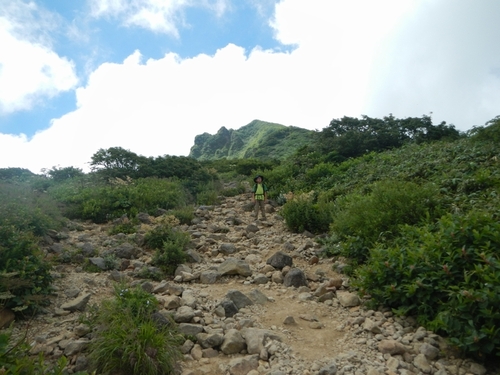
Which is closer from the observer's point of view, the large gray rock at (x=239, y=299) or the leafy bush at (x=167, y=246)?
the large gray rock at (x=239, y=299)

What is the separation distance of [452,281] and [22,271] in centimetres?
500

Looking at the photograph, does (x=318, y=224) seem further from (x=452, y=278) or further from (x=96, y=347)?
(x=96, y=347)

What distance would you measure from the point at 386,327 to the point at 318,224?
5.04 m

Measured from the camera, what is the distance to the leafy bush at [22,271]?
4.32 meters

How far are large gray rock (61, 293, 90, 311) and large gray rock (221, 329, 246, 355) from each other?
205 cm

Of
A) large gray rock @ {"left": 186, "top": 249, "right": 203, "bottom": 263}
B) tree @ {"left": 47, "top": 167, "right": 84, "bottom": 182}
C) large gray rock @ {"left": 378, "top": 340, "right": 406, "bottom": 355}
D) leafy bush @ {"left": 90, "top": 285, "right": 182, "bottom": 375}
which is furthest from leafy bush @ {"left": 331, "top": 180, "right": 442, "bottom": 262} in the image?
tree @ {"left": 47, "top": 167, "right": 84, "bottom": 182}

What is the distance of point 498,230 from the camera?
13.2ft

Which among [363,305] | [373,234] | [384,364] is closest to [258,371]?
[384,364]

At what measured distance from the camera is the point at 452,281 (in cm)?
396

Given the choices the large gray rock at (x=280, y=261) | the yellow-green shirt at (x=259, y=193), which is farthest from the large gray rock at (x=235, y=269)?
the yellow-green shirt at (x=259, y=193)

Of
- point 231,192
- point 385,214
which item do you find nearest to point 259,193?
point 231,192

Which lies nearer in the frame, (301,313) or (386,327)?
(386,327)

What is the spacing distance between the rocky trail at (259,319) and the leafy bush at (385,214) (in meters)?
0.67

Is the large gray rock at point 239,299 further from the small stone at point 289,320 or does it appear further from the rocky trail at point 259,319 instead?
the small stone at point 289,320
